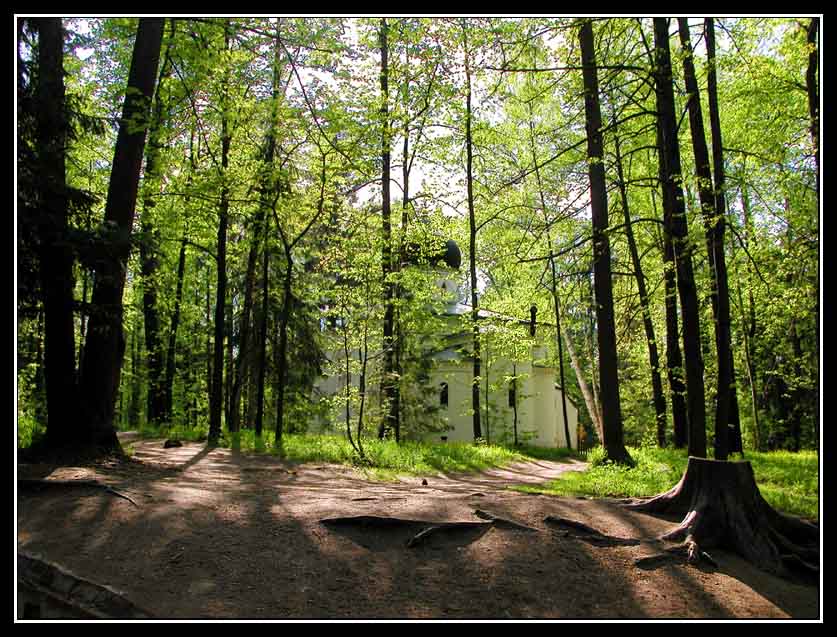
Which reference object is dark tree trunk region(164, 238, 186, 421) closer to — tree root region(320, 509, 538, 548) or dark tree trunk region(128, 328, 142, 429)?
dark tree trunk region(128, 328, 142, 429)

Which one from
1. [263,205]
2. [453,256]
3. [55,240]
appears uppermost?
[453,256]

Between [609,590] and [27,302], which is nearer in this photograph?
[609,590]

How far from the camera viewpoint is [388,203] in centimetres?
2114

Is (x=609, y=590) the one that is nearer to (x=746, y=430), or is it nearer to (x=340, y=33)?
(x=340, y=33)

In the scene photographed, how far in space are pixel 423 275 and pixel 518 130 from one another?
8.26m

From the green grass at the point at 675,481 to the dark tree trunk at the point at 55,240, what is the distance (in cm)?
729

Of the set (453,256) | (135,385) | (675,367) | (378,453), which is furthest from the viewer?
(453,256)

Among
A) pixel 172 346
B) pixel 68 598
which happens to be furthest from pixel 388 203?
pixel 68 598

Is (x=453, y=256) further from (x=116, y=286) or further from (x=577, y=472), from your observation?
(x=116, y=286)

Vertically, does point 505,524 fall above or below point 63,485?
below

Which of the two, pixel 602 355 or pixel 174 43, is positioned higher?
pixel 174 43

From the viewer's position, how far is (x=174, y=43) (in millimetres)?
10578

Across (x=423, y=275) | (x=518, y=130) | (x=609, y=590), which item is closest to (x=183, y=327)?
(x=423, y=275)

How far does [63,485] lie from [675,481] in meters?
9.20
